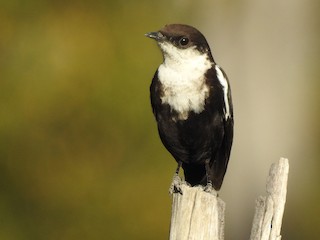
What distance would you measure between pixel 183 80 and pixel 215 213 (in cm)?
116

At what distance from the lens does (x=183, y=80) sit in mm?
5891

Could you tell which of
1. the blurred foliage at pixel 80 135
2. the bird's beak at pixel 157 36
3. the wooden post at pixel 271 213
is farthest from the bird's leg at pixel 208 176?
the blurred foliage at pixel 80 135

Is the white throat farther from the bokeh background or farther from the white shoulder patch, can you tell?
the bokeh background

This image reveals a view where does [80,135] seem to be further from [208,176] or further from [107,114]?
[208,176]

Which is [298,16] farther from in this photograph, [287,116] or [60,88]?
[60,88]

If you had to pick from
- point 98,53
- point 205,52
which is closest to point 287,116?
point 98,53

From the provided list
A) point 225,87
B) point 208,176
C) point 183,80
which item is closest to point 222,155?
point 208,176

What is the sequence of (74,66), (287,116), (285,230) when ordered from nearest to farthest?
(287,116), (285,230), (74,66)

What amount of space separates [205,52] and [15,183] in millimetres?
5633

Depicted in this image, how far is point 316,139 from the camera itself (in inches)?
424

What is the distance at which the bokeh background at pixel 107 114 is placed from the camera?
32.0ft

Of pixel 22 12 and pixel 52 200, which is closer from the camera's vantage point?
pixel 52 200

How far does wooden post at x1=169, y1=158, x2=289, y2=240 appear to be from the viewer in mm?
4789

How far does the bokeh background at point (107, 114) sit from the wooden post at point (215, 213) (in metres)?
4.41
